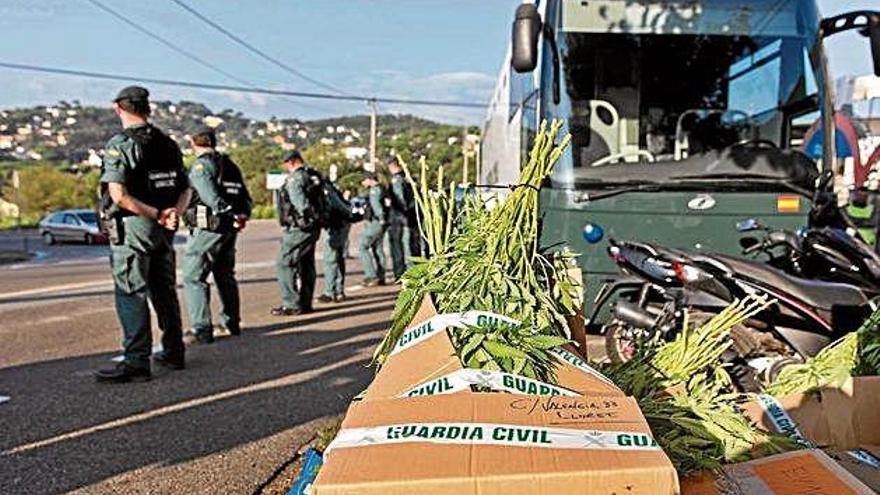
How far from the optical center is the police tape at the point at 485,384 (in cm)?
174

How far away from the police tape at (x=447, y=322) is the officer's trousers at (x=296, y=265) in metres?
8.03

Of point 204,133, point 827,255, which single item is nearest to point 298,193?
point 204,133

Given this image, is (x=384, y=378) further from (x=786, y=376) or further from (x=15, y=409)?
(x=15, y=409)

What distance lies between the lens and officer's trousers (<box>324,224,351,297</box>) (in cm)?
1146

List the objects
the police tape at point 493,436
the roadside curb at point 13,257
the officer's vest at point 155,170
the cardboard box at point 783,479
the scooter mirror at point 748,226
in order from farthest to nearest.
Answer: the roadside curb at point 13,257
the scooter mirror at point 748,226
the officer's vest at point 155,170
the cardboard box at point 783,479
the police tape at point 493,436

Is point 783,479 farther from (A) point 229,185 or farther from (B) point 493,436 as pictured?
(A) point 229,185

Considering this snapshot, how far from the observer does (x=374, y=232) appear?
43.4 ft

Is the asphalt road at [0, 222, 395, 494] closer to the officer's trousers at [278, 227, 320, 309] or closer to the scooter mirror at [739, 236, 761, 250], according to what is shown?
the officer's trousers at [278, 227, 320, 309]

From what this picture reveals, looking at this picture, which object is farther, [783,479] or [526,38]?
[526,38]

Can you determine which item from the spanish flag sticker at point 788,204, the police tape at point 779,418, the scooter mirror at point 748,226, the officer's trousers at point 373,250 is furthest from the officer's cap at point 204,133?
the police tape at point 779,418

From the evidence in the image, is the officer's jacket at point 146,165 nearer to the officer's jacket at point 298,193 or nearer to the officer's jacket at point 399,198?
the officer's jacket at point 298,193

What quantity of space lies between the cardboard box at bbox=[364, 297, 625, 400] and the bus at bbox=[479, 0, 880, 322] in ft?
15.2

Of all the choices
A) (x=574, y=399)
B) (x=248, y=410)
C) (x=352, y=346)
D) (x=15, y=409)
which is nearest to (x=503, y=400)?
(x=574, y=399)

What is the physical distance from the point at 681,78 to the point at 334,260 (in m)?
5.77
